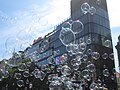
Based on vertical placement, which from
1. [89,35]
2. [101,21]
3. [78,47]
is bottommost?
[78,47]

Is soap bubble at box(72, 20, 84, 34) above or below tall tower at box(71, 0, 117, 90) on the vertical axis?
below

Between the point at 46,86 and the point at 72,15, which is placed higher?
the point at 72,15

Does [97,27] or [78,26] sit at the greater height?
[97,27]

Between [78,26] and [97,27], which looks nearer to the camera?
[78,26]

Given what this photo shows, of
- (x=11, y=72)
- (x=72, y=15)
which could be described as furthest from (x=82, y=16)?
(x=11, y=72)

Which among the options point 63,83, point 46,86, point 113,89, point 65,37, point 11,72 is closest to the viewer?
point 65,37

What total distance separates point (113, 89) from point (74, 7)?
1571 centimetres

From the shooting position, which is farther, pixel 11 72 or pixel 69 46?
pixel 11 72

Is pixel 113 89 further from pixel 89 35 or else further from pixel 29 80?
pixel 29 80

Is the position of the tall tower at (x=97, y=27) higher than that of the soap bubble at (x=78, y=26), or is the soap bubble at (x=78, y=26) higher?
the tall tower at (x=97, y=27)

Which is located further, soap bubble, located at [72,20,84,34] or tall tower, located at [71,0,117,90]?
tall tower, located at [71,0,117,90]

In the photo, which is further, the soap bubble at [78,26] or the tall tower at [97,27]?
the tall tower at [97,27]

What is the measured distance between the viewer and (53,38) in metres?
48.5

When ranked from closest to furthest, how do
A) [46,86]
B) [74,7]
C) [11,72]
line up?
[46,86]
[11,72]
[74,7]
